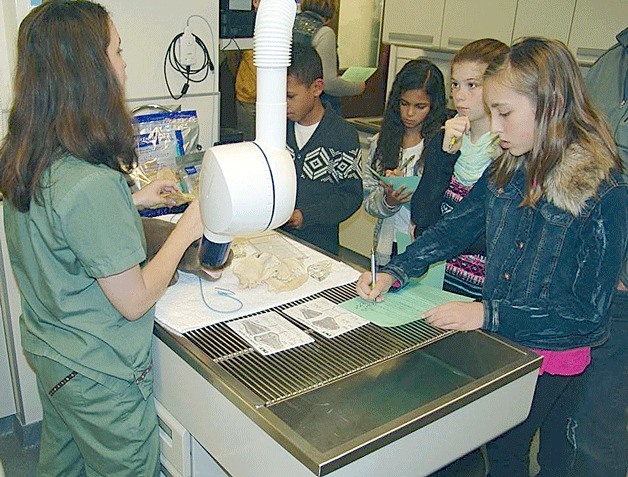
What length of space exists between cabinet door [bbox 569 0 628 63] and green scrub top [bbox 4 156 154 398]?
2104 mm

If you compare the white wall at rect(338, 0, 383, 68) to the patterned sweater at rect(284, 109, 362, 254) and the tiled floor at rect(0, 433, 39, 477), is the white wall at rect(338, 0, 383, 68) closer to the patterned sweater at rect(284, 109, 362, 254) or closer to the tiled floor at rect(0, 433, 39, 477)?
the patterned sweater at rect(284, 109, 362, 254)

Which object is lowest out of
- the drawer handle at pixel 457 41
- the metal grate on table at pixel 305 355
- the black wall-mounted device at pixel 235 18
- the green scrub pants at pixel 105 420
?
the green scrub pants at pixel 105 420

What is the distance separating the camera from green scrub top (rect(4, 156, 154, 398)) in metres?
1.05

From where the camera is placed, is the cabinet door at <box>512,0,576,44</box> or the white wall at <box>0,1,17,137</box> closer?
the white wall at <box>0,1,17,137</box>

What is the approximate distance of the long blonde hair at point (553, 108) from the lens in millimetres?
1156

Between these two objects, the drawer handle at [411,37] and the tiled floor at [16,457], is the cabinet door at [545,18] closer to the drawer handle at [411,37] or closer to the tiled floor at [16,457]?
the drawer handle at [411,37]

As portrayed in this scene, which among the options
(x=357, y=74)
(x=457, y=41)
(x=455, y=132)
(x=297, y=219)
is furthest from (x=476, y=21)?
(x=297, y=219)

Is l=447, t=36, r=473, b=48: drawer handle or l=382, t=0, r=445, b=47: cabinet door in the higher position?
l=382, t=0, r=445, b=47: cabinet door

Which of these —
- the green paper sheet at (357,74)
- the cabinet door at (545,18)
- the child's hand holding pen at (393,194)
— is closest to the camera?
the child's hand holding pen at (393,194)

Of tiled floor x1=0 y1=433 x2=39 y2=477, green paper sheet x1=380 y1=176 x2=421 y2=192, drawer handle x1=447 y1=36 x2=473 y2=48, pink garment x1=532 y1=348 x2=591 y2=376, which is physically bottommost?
tiled floor x1=0 y1=433 x2=39 y2=477

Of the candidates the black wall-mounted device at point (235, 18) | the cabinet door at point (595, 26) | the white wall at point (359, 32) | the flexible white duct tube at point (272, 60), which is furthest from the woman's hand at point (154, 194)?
the white wall at point (359, 32)

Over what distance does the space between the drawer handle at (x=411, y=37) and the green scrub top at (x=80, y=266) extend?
2.42 m

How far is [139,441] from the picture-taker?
48.8 inches

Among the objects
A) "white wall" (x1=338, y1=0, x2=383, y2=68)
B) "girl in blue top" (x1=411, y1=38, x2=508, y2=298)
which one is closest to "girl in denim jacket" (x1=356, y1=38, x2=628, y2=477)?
"girl in blue top" (x1=411, y1=38, x2=508, y2=298)
